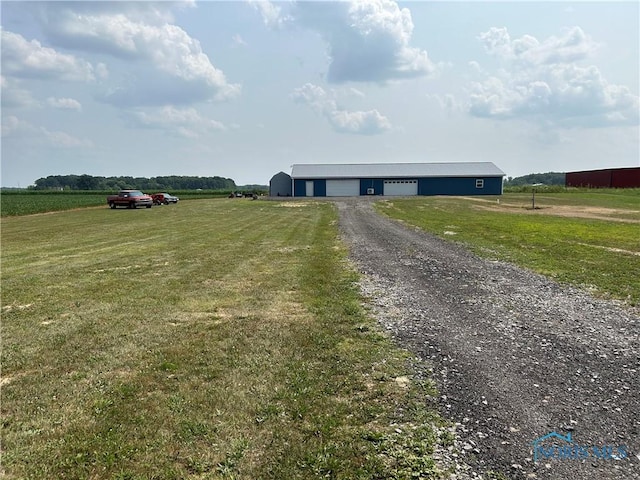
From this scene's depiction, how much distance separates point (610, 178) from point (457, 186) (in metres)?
21.9

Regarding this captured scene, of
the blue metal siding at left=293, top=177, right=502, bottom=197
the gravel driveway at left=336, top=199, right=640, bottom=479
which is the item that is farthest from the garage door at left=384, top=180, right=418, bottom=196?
the gravel driveway at left=336, top=199, right=640, bottom=479

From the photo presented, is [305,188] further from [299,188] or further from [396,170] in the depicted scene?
[396,170]

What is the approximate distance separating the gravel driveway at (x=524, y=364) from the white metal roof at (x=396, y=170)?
55345 millimetres

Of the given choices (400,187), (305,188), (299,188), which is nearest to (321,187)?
(305,188)

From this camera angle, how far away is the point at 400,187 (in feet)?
210

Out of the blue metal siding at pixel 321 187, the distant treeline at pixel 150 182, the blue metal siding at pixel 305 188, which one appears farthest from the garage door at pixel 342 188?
the distant treeline at pixel 150 182

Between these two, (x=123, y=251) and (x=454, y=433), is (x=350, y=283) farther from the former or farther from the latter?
(x=123, y=251)

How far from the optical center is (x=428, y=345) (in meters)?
5.85

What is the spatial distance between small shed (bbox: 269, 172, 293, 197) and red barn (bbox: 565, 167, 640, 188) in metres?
47.6

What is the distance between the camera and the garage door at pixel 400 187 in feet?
210

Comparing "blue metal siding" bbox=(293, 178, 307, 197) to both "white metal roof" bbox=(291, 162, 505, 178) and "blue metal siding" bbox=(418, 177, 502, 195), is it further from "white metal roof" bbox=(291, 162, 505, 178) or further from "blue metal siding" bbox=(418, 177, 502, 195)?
"blue metal siding" bbox=(418, 177, 502, 195)

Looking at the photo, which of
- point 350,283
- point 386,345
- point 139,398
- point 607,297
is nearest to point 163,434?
point 139,398

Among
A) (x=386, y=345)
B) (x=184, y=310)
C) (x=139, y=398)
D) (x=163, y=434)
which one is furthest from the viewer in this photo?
(x=184, y=310)

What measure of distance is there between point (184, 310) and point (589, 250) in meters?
12.5
